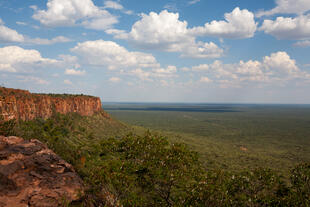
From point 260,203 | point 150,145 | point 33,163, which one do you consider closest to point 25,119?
point 33,163

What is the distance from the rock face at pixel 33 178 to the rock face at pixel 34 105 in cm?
2138

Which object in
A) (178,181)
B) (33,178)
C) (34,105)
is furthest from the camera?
(34,105)

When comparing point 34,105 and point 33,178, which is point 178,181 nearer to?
point 33,178

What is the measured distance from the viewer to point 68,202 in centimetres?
1498

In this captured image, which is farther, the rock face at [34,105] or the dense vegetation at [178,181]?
the rock face at [34,105]

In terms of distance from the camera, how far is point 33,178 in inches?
629

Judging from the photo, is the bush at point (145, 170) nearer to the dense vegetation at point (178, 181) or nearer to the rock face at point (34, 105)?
the dense vegetation at point (178, 181)

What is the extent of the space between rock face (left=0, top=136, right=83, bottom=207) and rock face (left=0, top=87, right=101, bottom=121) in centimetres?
2138

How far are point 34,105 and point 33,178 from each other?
136 feet

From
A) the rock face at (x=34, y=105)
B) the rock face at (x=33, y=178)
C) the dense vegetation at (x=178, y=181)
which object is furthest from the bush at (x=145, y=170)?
the rock face at (x=34, y=105)

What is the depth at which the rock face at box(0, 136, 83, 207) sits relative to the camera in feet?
47.3

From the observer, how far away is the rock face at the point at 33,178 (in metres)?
14.4

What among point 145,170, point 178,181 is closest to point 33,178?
point 145,170

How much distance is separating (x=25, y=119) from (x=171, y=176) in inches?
1686
